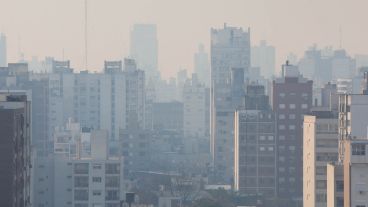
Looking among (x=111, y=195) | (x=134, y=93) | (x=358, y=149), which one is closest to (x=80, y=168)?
(x=111, y=195)

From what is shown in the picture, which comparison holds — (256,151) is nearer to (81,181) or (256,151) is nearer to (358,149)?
(81,181)

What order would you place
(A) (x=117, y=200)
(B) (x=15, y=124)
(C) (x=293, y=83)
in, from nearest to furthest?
(B) (x=15, y=124)
(A) (x=117, y=200)
(C) (x=293, y=83)

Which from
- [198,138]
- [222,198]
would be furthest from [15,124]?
[198,138]

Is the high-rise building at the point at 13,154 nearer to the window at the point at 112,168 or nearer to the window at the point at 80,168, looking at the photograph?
the window at the point at 112,168

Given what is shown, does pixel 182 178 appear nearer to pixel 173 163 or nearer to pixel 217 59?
pixel 173 163

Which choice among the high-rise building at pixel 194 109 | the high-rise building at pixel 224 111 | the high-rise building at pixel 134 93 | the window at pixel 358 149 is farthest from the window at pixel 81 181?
the high-rise building at pixel 194 109
